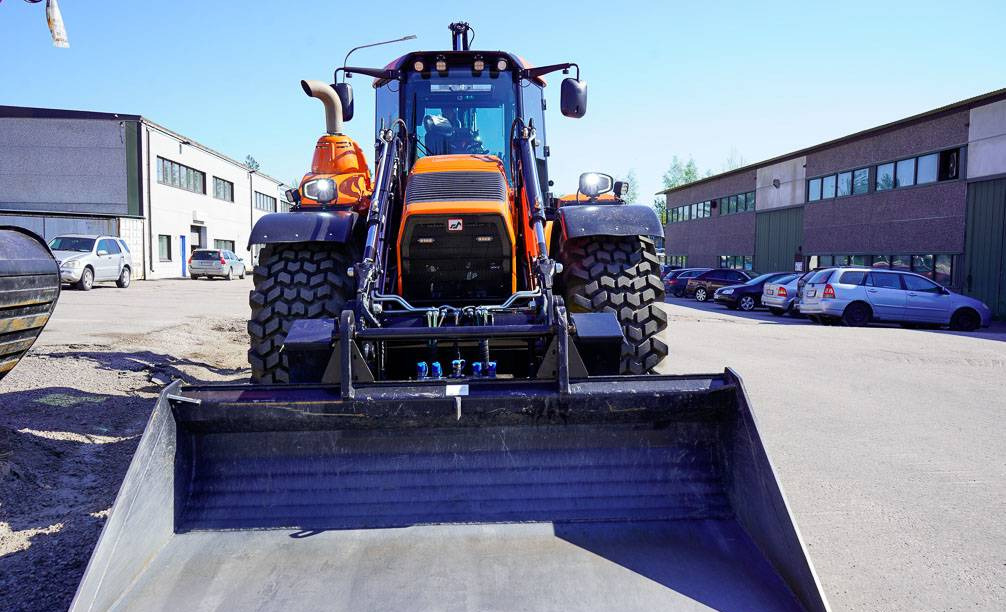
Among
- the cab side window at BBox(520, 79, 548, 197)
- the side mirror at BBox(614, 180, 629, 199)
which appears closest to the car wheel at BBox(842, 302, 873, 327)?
the side mirror at BBox(614, 180, 629, 199)

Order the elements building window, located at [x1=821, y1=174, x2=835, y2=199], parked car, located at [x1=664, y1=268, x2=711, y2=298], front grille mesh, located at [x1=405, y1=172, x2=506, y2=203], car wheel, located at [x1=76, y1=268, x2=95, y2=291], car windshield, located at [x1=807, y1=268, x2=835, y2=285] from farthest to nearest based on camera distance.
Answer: parked car, located at [x1=664, y1=268, x2=711, y2=298]
building window, located at [x1=821, y1=174, x2=835, y2=199]
car wheel, located at [x1=76, y1=268, x2=95, y2=291]
car windshield, located at [x1=807, y1=268, x2=835, y2=285]
front grille mesh, located at [x1=405, y1=172, x2=506, y2=203]

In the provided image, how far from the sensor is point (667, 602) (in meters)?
2.51

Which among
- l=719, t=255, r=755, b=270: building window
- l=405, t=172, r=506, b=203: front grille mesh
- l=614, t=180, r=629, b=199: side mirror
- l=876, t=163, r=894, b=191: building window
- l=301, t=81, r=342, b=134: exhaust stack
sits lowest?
l=719, t=255, r=755, b=270: building window

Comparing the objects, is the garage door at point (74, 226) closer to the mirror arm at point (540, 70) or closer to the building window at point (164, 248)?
the building window at point (164, 248)

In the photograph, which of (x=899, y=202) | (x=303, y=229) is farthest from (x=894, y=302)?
(x=303, y=229)

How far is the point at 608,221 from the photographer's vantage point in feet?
15.6

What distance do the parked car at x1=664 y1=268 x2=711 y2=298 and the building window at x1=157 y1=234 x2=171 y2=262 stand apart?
930 inches

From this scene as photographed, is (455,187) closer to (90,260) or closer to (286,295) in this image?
(286,295)

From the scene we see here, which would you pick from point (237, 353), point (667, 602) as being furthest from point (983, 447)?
point (237, 353)

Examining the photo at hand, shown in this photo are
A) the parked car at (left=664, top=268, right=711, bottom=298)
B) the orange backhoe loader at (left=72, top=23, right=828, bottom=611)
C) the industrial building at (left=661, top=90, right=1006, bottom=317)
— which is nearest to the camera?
the orange backhoe loader at (left=72, top=23, right=828, bottom=611)

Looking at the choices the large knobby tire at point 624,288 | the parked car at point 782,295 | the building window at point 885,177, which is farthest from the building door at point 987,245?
the large knobby tire at point 624,288

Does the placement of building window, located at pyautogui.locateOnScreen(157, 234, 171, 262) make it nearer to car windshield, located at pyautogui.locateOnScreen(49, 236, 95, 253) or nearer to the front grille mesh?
car windshield, located at pyautogui.locateOnScreen(49, 236, 95, 253)

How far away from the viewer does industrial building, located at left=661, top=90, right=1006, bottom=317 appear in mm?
20297

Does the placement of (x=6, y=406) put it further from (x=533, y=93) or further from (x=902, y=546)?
(x=902, y=546)
